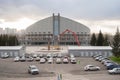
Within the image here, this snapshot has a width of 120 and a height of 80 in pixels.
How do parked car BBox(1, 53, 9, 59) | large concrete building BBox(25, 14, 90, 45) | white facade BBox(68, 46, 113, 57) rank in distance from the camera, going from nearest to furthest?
1. parked car BBox(1, 53, 9, 59)
2. white facade BBox(68, 46, 113, 57)
3. large concrete building BBox(25, 14, 90, 45)

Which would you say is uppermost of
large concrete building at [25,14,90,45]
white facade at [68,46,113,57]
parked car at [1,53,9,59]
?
large concrete building at [25,14,90,45]

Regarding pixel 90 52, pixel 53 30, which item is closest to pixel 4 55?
pixel 90 52

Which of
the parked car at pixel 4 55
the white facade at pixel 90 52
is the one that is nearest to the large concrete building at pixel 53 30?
the white facade at pixel 90 52

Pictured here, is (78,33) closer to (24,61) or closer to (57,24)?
(57,24)

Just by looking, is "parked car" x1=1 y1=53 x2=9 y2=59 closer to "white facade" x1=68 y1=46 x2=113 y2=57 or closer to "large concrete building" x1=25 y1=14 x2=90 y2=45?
"white facade" x1=68 y1=46 x2=113 y2=57

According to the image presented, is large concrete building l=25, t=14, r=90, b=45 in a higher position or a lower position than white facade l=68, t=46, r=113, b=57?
higher

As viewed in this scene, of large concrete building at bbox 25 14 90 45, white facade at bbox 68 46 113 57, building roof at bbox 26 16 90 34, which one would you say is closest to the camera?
white facade at bbox 68 46 113 57

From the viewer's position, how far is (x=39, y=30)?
343 ft

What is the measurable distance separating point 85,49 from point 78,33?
52.5 m

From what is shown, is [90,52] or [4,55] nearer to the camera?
[4,55]

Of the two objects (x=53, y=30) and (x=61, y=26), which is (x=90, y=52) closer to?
(x=53, y=30)

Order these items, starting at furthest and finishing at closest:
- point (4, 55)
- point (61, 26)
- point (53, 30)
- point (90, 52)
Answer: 1. point (61, 26)
2. point (53, 30)
3. point (90, 52)
4. point (4, 55)

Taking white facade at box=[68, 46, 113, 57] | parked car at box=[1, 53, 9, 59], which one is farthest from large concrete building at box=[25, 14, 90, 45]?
parked car at box=[1, 53, 9, 59]

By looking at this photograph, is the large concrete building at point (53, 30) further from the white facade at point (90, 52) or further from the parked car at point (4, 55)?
the parked car at point (4, 55)
